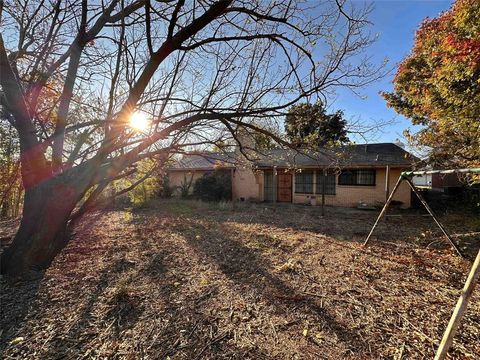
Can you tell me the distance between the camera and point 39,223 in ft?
12.8

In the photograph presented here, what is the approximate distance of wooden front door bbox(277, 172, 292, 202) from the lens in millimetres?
15156

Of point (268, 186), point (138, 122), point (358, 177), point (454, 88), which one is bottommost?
point (268, 186)

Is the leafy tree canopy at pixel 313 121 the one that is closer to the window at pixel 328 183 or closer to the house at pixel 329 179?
the house at pixel 329 179

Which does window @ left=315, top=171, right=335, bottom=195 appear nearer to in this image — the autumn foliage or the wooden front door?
the wooden front door

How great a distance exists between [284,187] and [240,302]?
1249cm

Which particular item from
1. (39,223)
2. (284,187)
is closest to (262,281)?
(39,223)

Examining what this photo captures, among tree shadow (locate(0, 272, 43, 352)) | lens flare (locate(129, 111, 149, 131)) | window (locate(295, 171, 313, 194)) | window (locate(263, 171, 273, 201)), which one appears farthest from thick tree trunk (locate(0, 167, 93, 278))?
window (locate(263, 171, 273, 201))

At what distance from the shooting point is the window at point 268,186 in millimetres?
15766

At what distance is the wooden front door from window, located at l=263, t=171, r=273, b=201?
476 mm

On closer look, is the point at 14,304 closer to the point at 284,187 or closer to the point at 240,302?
the point at 240,302

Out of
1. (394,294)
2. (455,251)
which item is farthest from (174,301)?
(455,251)

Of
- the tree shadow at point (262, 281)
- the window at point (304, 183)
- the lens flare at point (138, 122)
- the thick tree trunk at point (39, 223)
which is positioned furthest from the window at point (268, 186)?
the thick tree trunk at point (39, 223)

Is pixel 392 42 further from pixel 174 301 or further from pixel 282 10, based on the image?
pixel 174 301

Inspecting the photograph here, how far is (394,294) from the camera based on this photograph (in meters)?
3.34
